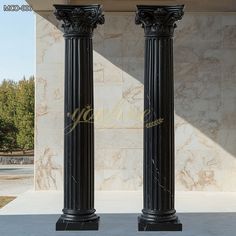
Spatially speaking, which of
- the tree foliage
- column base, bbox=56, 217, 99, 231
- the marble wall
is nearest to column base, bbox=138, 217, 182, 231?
column base, bbox=56, 217, 99, 231

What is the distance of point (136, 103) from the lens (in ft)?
78.7

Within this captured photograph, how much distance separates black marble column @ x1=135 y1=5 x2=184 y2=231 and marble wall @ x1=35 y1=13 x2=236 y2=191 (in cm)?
957

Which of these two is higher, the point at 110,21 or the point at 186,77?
the point at 110,21

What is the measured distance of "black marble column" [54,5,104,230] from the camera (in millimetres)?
14383

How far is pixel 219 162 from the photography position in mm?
23906

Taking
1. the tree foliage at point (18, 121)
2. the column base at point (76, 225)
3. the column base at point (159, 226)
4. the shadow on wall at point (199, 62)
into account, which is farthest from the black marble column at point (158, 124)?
the tree foliage at point (18, 121)

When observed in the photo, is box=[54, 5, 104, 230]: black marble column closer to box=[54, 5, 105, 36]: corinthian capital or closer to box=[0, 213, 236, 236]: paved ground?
box=[54, 5, 105, 36]: corinthian capital

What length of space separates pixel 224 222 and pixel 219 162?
8.06 metres

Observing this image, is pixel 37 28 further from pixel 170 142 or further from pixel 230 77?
pixel 170 142

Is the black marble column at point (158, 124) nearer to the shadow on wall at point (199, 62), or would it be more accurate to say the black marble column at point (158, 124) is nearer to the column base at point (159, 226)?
the column base at point (159, 226)

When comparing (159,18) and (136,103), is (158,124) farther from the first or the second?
(136,103)

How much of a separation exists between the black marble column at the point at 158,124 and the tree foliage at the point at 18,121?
62.5 metres

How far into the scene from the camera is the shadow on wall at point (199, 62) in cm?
2378

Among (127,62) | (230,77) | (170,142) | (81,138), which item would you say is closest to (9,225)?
(81,138)
